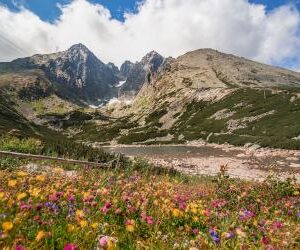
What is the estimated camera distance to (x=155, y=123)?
12481 cm

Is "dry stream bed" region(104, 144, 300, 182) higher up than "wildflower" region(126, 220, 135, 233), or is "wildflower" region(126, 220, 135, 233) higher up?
"wildflower" region(126, 220, 135, 233)

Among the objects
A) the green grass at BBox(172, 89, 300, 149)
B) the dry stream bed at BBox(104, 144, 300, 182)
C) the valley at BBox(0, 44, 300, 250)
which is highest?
the green grass at BBox(172, 89, 300, 149)

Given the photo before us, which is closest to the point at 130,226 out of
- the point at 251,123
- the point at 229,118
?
the point at 251,123

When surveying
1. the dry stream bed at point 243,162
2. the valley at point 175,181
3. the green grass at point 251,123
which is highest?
the green grass at point 251,123

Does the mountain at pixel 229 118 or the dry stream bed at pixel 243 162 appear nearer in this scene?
the dry stream bed at pixel 243 162

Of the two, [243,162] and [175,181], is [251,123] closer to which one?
[243,162]

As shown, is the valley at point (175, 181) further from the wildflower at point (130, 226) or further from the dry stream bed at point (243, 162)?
the dry stream bed at point (243, 162)

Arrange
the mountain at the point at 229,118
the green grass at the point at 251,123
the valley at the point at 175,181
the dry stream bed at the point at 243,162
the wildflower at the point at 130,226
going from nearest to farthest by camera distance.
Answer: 1. the wildflower at the point at 130,226
2. the valley at the point at 175,181
3. the dry stream bed at the point at 243,162
4. the green grass at the point at 251,123
5. the mountain at the point at 229,118

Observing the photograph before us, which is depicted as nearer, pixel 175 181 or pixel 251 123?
pixel 175 181

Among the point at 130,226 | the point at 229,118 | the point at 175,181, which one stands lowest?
the point at 175,181

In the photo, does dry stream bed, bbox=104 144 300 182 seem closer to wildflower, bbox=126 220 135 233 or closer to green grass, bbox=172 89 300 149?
green grass, bbox=172 89 300 149

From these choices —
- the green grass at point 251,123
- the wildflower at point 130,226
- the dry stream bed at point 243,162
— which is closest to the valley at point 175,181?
the wildflower at point 130,226

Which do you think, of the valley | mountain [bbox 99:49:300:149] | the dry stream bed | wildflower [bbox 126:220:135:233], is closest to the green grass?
mountain [bbox 99:49:300:149]

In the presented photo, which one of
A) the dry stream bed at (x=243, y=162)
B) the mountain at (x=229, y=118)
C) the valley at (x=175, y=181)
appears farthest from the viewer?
the mountain at (x=229, y=118)
